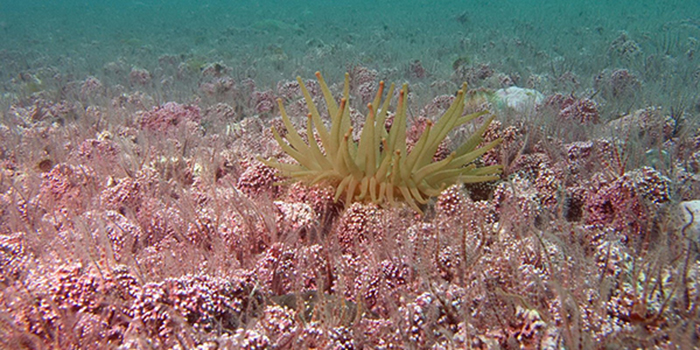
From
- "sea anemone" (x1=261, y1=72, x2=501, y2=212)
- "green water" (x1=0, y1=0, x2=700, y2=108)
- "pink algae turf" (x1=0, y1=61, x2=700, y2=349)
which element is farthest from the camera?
"green water" (x1=0, y1=0, x2=700, y2=108)

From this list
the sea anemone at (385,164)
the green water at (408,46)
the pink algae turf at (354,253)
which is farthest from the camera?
the green water at (408,46)

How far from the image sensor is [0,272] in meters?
2.08

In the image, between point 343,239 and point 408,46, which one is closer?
point 343,239

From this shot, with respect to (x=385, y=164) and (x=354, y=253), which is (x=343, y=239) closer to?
(x=354, y=253)

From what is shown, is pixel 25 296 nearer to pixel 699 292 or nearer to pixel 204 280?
pixel 204 280

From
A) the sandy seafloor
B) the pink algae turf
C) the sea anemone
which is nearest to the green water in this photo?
the sandy seafloor

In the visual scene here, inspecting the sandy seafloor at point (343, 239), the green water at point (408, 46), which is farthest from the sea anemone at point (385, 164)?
the green water at point (408, 46)

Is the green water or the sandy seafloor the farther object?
the green water

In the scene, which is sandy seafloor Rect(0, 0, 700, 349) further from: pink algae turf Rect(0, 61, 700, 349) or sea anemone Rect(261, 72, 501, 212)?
sea anemone Rect(261, 72, 501, 212)

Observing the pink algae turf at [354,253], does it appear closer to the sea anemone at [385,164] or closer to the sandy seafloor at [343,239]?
the sandy seafloor at [343,239]

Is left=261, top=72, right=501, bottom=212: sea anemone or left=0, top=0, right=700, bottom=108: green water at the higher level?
left=261, top=72, right=501, bottom=212: sea anemone

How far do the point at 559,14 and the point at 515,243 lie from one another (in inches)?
713

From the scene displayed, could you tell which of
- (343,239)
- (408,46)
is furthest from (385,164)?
(408,46)

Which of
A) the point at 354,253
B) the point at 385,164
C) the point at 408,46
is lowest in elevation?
the point at 408,46
